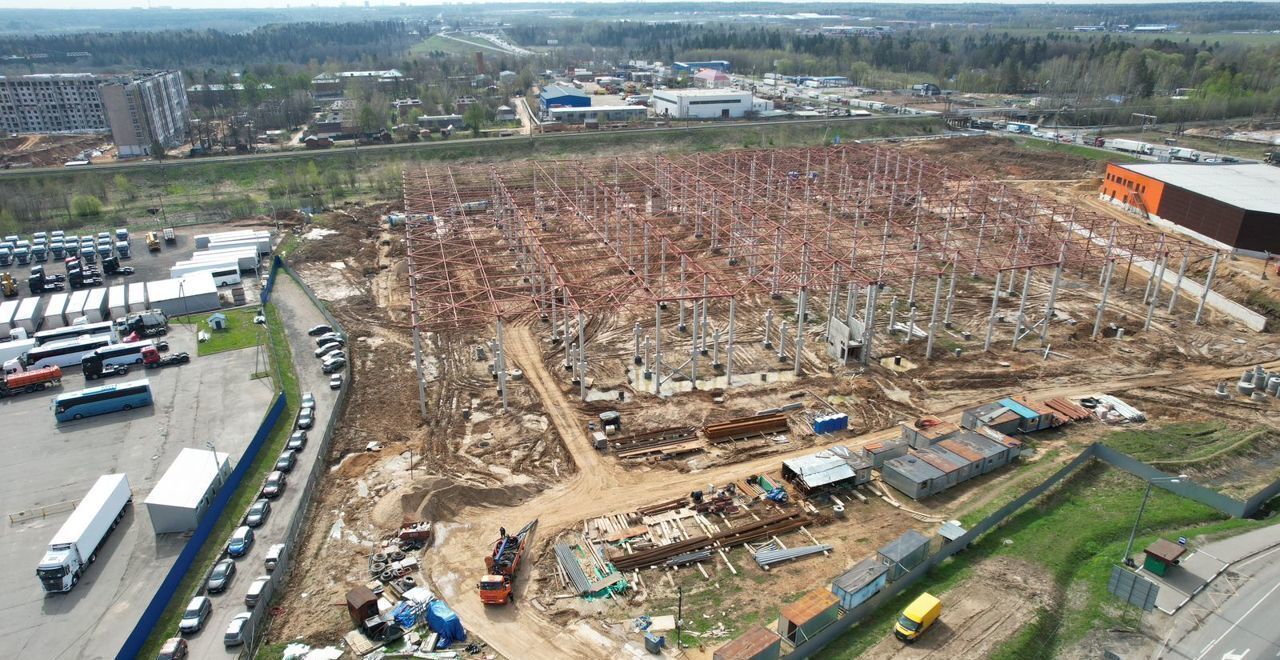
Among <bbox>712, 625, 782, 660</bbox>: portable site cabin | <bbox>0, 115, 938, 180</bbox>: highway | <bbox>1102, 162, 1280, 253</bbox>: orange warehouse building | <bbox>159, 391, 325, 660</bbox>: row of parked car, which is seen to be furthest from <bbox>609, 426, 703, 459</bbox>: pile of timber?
<bbox>0, 115, 938, 180</bbox>: highway

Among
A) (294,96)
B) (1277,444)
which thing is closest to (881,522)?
(1277,444)

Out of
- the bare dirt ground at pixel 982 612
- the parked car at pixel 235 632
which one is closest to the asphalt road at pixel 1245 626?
the bare dirt ground at pixel 982 612

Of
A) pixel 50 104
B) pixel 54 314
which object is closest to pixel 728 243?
pixel 54 314

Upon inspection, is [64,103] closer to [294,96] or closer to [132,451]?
[294,96]

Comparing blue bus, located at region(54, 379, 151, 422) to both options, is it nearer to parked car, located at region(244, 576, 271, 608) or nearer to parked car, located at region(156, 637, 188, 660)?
parked car, located at region(244, 576, 271, 608)

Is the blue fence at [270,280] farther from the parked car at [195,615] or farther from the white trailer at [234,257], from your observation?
the parked car at [195,615]

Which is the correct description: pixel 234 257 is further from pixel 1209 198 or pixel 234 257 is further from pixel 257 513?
pixel 1209 198
